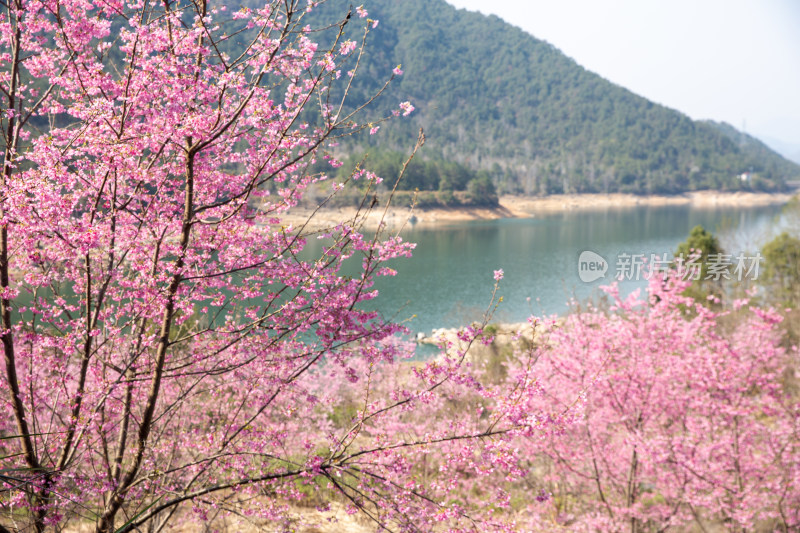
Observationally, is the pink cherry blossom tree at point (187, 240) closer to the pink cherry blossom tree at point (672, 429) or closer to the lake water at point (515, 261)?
the pink cherry blossom tree at point (672, 429)

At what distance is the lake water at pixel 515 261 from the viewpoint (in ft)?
85.7

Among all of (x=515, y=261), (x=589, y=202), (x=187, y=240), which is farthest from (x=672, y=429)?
(x=589, y=202)

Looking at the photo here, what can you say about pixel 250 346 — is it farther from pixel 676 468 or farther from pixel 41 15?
pixel 676 468

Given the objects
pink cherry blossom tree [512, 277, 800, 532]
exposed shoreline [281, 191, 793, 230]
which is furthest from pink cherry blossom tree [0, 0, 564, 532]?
exposed shoreline [281, 191, 793, 230]

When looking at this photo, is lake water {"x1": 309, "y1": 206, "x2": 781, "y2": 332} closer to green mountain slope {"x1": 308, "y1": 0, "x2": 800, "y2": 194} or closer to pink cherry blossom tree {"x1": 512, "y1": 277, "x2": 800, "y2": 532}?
pink cherry blossom tree {"x1": 512, "y1": 277, "x2": 800, "y2": 532}

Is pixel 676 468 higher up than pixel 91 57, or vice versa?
pixel 91 57

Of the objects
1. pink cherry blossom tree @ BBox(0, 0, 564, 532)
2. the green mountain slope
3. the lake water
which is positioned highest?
the green mountain slope

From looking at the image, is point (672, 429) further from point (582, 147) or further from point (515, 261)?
point (582, 147)

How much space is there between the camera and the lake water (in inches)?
1029

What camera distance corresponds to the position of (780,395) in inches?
289

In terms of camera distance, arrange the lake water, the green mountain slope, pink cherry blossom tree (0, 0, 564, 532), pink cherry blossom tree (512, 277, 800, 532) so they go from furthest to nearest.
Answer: the green mountain slope < the lake water < pink cherry blossom tree (512, 277, 800, 532) < pink cherry blossom tree (0, 0, 564, 532)

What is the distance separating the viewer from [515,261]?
43.1 metres

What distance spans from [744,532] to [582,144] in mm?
175427

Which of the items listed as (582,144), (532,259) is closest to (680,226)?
(532,259)
